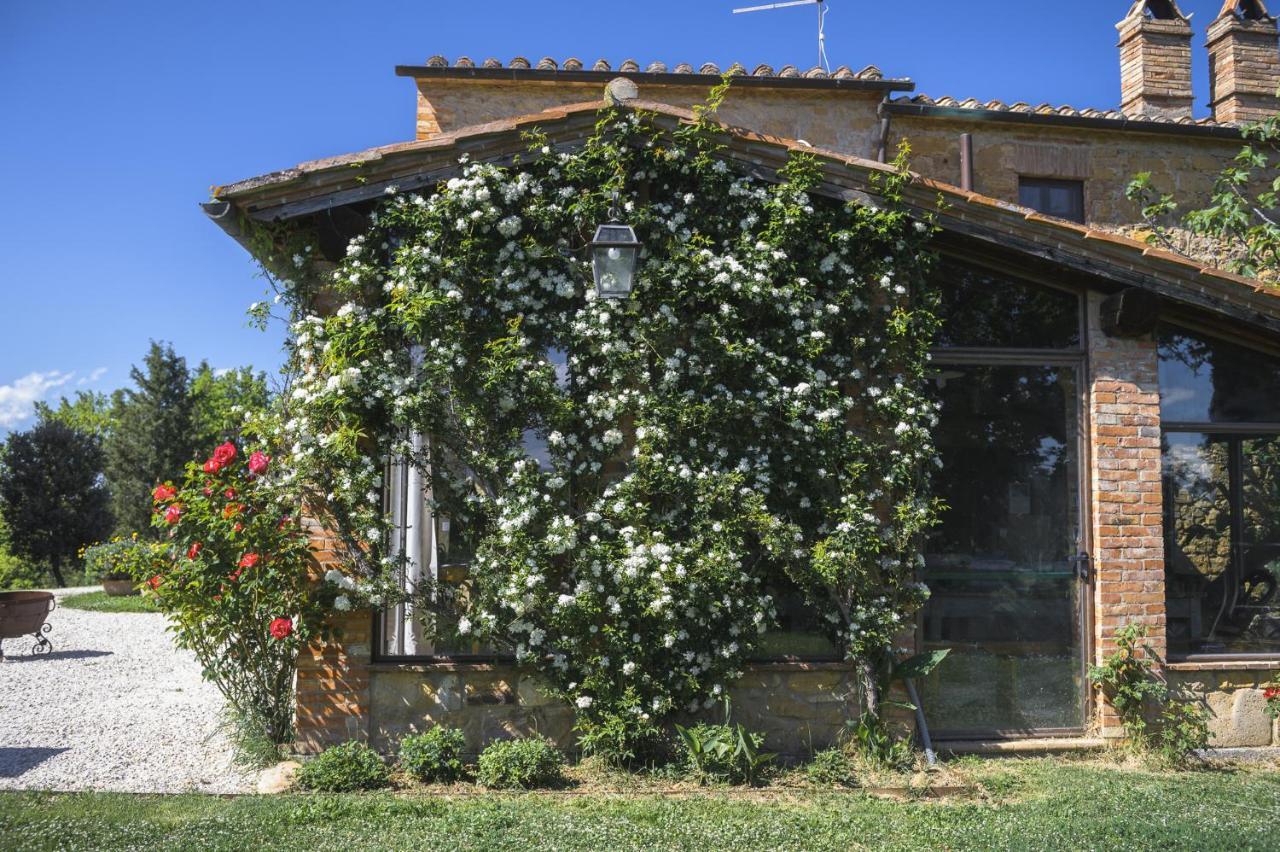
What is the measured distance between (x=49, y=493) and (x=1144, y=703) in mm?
23708

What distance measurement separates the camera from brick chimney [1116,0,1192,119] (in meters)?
12.5

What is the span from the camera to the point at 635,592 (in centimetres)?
627

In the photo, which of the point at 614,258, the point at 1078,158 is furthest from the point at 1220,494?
the point at 1078,158

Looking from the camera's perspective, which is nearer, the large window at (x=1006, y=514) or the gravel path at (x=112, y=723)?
the gravel path at (x=112, y=723)

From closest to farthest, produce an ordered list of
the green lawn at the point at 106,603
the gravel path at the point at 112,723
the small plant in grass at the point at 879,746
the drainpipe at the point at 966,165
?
the gravel path at the point at 112,723 < the small plant in grass at the point at 879,746 < the drainpipe at the point at 966,165 < the green lawn at the point at 106,603

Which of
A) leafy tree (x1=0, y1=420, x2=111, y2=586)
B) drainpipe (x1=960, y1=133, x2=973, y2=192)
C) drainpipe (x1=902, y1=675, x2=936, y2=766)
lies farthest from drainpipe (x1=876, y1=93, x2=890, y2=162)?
leafy tree (x1=0, y1=420, x2=111, y2=586)

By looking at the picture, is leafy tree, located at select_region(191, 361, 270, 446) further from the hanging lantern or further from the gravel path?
the hanging lantern

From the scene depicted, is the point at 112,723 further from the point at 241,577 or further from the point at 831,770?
the point at 831,770

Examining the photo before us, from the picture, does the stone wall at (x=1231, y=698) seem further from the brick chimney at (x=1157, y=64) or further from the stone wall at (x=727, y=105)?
the brick chimney at (x=1157, y=64)

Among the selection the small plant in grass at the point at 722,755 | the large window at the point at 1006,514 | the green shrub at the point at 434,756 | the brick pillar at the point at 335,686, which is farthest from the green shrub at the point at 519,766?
the large window at the point at 1006,514

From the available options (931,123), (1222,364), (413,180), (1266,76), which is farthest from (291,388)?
(1266,76)

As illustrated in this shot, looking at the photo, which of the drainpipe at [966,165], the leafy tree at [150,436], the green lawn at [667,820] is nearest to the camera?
the green lawn at [667,820]

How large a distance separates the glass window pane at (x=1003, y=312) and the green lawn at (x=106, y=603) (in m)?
14.2

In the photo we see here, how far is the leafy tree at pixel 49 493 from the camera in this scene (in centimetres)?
2309
